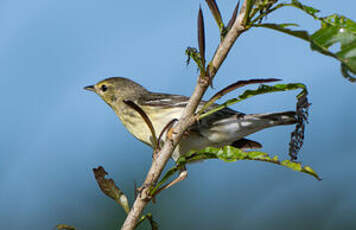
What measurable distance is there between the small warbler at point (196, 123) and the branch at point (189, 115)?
1167mm

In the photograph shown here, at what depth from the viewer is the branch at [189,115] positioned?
1.19 meters

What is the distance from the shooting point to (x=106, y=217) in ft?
15.6

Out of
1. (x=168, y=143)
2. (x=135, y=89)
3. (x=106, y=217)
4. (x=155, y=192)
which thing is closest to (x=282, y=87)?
(x=168, y=143)

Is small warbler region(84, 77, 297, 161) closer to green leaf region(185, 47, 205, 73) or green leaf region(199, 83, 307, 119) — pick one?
green leaf region(199, 83, 307, 119)

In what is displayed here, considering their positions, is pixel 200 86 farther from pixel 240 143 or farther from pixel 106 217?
pixel 106 217

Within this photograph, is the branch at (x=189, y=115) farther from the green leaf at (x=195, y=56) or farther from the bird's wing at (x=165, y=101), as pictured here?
the bird's wing at (x=165, y=101)

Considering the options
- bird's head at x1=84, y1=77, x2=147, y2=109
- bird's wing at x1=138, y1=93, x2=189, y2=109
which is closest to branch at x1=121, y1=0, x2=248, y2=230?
bird's wing at x1=138, y1=93, x2=189, y2=109

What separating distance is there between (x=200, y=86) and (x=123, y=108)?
8.94 feet

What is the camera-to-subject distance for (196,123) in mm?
2775

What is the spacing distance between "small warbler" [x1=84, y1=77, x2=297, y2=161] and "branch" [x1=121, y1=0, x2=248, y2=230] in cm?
117

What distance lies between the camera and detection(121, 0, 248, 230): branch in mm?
1191

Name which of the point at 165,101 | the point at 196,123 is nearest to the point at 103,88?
the point at 165,101

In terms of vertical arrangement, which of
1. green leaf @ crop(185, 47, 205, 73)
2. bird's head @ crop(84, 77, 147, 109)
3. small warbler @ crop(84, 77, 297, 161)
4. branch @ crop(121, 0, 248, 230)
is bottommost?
branch @ crop(121, 0, 248, 230)

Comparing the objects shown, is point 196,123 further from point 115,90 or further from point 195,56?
point 115,90
